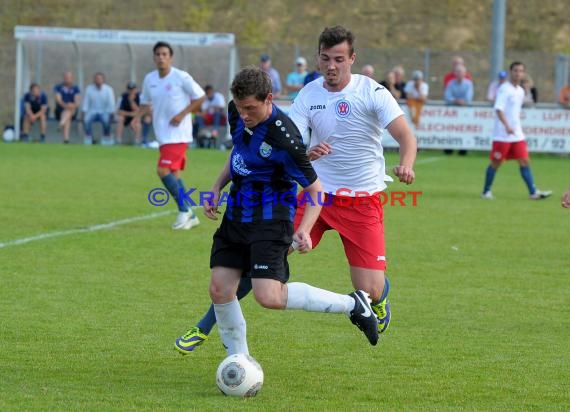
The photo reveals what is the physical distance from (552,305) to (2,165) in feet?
48.9

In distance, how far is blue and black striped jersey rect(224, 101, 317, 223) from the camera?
621cm

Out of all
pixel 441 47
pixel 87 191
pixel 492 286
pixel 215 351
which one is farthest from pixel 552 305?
pixel 441 47

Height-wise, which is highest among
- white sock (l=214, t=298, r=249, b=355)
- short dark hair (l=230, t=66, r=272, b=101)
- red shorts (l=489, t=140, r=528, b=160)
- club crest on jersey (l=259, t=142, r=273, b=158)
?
short dark hair (l=230, t=66, r=272, b=101)

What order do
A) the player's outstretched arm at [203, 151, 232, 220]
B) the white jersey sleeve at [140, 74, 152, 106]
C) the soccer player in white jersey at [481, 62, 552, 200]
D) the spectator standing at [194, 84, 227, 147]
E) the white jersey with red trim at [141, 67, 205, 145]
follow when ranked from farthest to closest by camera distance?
the spectator standing at [194, 84, 227, 147]
the soccer player in white jersey at [481, 62, 552, 200]
the white jersey sleeve at [140, 74, 152, 106]
the white jersey with red trim at [141, 67, 205, 145]
the player's outstretched arm at [203, 151, 232, 220]

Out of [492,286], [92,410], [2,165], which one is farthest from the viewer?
[2,165]

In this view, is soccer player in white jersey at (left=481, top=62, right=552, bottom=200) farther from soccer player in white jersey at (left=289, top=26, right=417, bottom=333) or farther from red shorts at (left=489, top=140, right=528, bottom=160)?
soccer player in white jersey at (left=289, top=26, right=417, bottom=333)

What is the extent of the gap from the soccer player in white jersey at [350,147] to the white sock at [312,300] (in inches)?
34.7

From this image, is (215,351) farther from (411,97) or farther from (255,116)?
(411,97)

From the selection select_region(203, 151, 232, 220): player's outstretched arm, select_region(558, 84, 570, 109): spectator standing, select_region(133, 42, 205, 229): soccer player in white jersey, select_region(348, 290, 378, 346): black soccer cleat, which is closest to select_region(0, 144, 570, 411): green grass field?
select_region(348, 290, 378, 346): black soccer cleat

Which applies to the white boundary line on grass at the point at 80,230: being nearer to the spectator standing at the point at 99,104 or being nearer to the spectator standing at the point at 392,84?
the spectator standing at the point at 392,84

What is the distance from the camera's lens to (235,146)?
632 centimetres

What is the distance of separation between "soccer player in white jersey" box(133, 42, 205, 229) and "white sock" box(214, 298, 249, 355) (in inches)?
281

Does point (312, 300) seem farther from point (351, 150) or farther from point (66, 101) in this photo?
point (66, 101)

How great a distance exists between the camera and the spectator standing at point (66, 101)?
3022 cm
